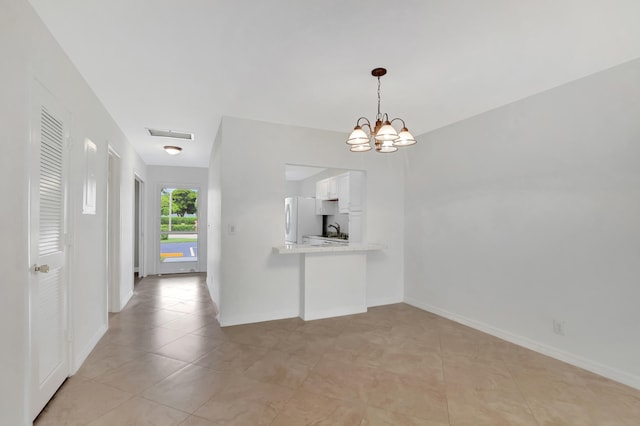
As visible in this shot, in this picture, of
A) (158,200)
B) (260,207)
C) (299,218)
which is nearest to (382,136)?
(260,207)

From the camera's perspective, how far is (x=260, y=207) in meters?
4.07

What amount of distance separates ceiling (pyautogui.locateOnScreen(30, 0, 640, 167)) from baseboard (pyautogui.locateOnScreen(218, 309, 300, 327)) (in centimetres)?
245

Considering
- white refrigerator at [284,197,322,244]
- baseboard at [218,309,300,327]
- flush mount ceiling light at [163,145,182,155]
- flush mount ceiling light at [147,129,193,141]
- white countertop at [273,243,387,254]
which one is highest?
flush mount ceiling light at [147,129,193,141]

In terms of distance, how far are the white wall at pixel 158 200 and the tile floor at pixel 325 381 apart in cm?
386

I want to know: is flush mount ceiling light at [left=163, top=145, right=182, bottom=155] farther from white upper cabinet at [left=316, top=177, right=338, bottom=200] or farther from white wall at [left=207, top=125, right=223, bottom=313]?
white upper cabinet at [left=316, top=177, right=338, bottom=200]

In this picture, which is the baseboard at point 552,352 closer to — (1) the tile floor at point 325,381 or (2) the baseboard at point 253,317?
(1) the tile floor at point 325,381

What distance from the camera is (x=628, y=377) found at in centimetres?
253

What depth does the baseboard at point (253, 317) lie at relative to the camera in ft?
12.5

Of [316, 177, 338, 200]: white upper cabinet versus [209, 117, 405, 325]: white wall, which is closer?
[209, 117, 405, 325]: white wall

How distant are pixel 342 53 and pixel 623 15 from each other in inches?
70.0

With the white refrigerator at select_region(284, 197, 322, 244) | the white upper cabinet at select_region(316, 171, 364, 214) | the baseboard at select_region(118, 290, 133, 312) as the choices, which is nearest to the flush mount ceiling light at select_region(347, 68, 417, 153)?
the white upper cabinet at select_region(316, 171, 364, 214)

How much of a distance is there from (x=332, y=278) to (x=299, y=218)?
3.46 m

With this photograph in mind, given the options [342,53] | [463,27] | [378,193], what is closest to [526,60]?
[463,27]

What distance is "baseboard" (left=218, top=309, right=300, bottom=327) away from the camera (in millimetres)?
3824
